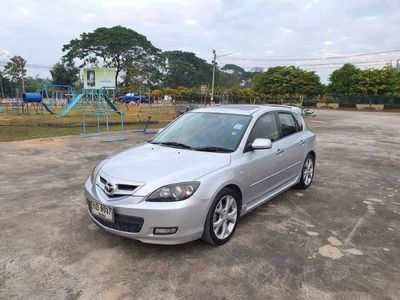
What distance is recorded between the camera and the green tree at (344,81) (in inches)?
1882

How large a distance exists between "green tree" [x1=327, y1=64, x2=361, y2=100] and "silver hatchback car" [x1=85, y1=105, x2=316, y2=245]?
155 ft

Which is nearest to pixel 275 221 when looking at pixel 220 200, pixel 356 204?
pixel 220 200

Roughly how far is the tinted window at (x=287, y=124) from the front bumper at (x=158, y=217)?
230cm

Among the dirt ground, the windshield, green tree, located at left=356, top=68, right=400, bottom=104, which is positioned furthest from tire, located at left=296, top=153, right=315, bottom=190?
green tree, located at left=356, top=68, right=400, bottom=104

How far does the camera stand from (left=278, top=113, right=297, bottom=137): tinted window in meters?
5.31

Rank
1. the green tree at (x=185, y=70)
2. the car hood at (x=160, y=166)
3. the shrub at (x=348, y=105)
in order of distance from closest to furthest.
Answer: the car hood at (x=160, y=166) → the shrub at (x=348, y=105) → the green tree at (x=185, y=70)

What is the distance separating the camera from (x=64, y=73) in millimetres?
66438

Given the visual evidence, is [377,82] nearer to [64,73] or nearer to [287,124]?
[287,124]

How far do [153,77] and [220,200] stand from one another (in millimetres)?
58513

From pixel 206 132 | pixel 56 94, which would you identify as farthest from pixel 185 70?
pixel 206 132

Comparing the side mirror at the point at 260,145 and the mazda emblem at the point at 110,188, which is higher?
the side mirror at the point at 260,145

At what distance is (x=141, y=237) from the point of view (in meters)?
3.41

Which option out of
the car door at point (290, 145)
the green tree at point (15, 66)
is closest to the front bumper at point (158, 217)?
the car door at point (290, 145)

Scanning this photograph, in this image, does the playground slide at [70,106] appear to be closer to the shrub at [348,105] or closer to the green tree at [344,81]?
the shrub at [348,105]
